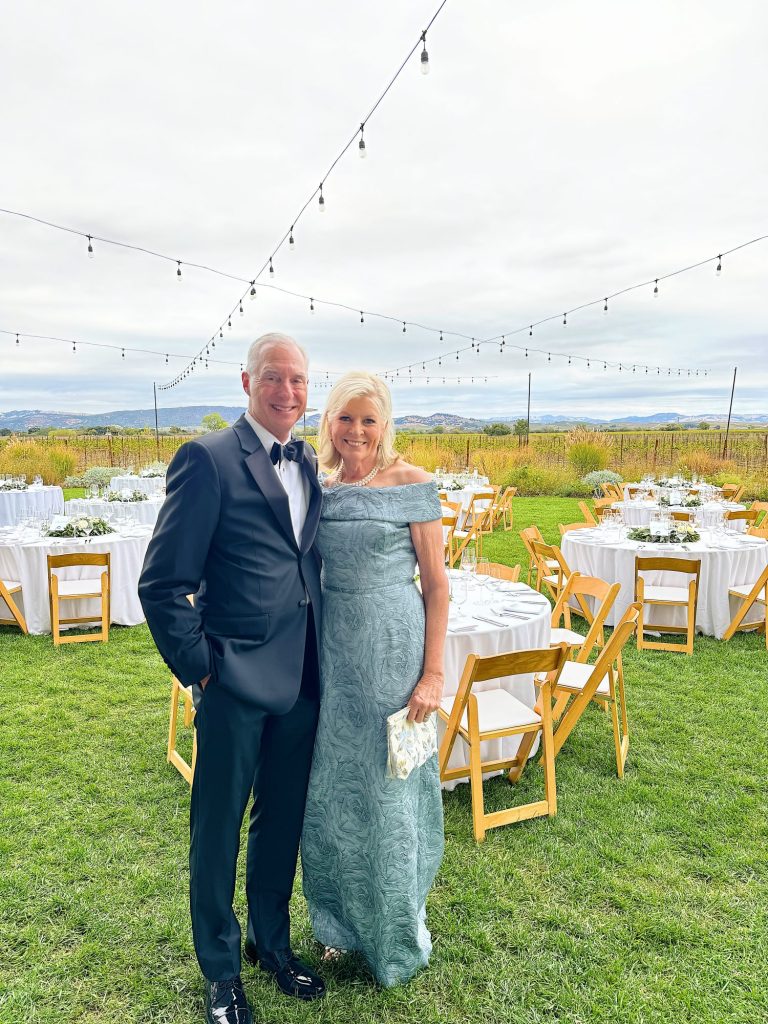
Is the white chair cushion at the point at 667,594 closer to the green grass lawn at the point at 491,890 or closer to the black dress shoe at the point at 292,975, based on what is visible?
the green grass lawn at the point at 491,890

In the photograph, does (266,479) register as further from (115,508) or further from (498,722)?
(115,508)

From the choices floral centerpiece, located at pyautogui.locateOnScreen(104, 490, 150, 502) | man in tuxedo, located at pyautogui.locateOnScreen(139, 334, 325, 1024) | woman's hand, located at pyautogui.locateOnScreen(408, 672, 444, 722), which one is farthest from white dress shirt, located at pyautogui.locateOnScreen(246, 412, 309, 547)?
floral centerpiece, located at pyautogui.locateOnScreen(104, 490, 150, 502)

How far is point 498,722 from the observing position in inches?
122

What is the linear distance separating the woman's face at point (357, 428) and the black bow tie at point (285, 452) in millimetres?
159

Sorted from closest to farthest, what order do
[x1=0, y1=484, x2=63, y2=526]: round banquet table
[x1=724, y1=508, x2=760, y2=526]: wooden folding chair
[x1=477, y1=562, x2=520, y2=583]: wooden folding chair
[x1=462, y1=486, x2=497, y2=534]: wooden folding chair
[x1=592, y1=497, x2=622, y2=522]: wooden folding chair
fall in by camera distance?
1. [x1=477, y1=562, x2=520, y2=583]: wooden folding chair
2. [x1=724, y1=508, x2=760, y2=526]: wooden folding chair
3. [x1=592, y1=497, x2=622, y2=522]: wooden folding chair
4. [x1=462, y1=486, x2=497, y2=534]: wooden folding chair
5. [x1=0, y1=484, x2=63, y2=526]: round banquet table

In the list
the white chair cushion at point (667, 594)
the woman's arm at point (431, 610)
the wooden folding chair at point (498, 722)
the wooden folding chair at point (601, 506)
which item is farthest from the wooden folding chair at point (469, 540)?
the woman's arm at point (431, 610)

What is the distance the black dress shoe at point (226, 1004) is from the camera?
186 centimetres

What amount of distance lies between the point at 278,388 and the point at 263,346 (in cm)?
13

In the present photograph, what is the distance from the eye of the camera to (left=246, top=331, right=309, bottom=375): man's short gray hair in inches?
68.6

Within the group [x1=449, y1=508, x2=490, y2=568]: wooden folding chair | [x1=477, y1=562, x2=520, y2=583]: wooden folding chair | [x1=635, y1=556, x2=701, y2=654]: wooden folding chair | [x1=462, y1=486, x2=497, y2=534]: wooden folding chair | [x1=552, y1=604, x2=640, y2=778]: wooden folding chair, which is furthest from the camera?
[x1=462, y1=486, x2=497, y2=534]: wooden folding chair

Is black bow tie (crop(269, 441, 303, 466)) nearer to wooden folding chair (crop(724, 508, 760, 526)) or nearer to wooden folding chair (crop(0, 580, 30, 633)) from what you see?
wooden folding chair (crop(0, 580, 30, 633))

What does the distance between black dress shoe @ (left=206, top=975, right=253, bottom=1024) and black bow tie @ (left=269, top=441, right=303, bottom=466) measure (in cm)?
162

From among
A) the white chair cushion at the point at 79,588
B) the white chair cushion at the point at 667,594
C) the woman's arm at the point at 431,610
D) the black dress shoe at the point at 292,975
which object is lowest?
the black dress shoe at the point at 292,975

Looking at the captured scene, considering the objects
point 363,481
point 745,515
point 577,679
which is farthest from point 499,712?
point 745,515
